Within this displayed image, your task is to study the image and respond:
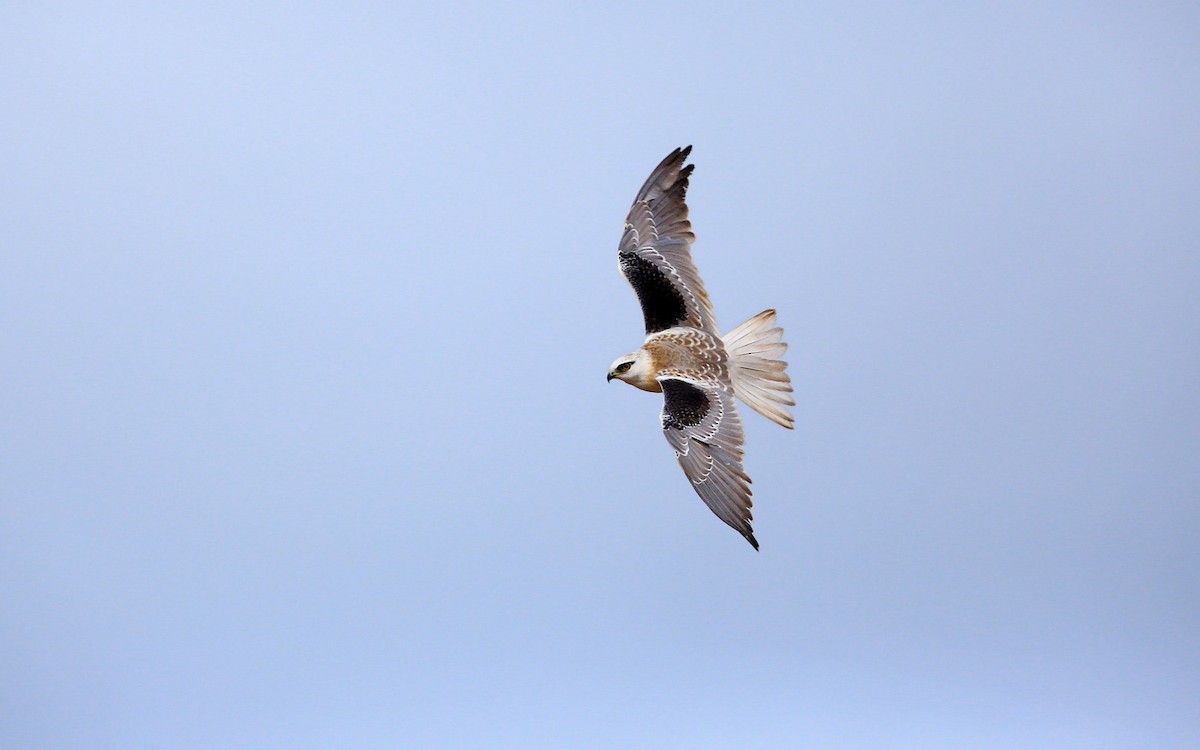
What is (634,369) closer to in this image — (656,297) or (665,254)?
(656,297)

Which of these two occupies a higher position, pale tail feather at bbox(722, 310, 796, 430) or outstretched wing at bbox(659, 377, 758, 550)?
pale tail feather at bbox(722, 310, 796, 430)

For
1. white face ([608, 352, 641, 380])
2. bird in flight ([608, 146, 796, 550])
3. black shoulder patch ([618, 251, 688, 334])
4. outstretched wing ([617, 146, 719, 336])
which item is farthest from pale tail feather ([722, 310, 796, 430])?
white face ([608, 352, 641, 380])

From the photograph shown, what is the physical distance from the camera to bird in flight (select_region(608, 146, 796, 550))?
159 inches

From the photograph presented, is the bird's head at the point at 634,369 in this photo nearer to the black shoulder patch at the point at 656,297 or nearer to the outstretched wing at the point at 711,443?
the outstretched wing at the point at 711,443

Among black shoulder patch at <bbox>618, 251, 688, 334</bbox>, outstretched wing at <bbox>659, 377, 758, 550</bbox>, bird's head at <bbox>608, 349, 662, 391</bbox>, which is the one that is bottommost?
outstretched wing at <bbox>659, 377, 758, 550</bbox>

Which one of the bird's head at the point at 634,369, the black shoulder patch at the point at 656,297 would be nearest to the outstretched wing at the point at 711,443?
the bird's head at the point at 634,369

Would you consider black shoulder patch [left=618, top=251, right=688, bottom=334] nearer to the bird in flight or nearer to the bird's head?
the bird in flight

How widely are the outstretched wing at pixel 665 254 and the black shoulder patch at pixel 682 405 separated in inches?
16.6

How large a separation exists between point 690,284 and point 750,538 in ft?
4.18

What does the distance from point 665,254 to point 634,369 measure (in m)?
0.61

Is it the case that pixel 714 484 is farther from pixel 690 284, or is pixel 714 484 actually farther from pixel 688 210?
pixel 688 210

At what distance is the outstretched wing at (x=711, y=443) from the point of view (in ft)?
12.8

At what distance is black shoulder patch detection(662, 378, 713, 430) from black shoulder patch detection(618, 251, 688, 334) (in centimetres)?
44

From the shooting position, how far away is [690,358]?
175 inches
